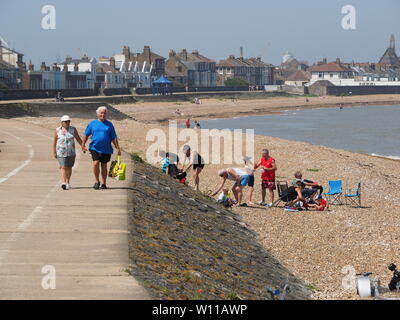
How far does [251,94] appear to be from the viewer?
14875 cm

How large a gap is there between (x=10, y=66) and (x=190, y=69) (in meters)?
57.1

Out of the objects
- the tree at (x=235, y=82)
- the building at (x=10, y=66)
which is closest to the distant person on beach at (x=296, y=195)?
the building at (x=10, y=66)

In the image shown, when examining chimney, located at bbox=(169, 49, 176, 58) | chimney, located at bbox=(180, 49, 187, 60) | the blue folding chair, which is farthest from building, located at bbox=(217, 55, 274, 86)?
the blue folding chair

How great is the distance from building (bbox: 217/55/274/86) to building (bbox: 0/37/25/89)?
66387 millimetres

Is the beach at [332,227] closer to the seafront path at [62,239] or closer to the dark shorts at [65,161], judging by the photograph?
the seafront path at [62,239]

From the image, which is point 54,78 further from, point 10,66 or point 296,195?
point 296,195

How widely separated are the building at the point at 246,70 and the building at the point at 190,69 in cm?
429

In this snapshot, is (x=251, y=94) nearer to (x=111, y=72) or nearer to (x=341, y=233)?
(x=111, y=72)

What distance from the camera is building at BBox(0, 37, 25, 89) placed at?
105 m

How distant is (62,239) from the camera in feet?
35.2

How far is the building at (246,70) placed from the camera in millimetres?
177125

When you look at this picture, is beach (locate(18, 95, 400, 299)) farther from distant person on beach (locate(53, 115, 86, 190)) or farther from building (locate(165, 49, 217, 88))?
building (locate(165, 49, 217, 88))
